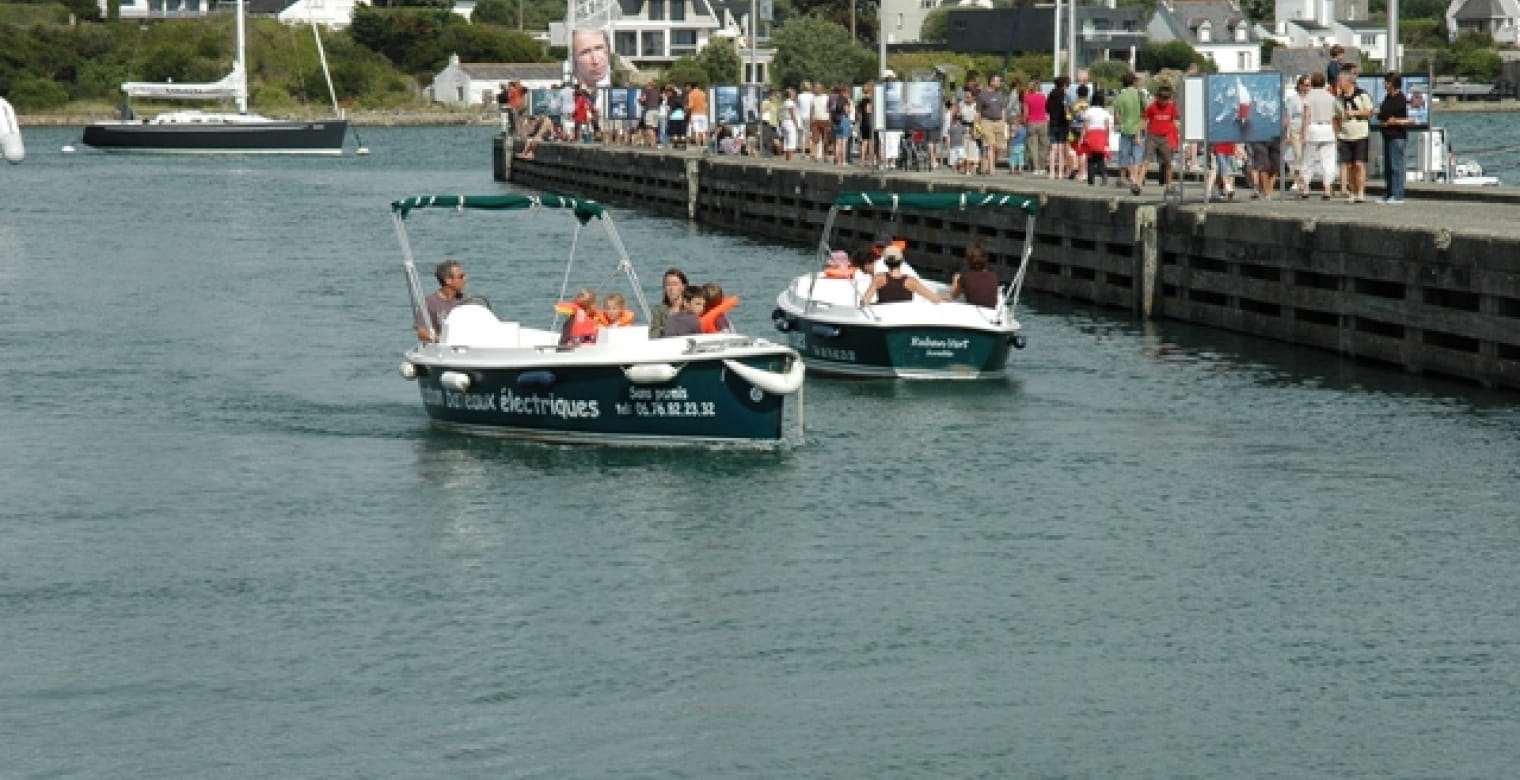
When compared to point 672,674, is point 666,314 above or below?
above

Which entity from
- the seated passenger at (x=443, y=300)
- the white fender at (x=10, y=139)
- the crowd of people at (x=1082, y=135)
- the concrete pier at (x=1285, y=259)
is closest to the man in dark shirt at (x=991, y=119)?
the crowd of people at (x=1082, y=135)

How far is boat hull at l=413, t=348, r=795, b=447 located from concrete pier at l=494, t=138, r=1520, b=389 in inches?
331

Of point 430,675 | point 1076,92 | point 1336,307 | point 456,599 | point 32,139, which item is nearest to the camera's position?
Answer: point 430,675

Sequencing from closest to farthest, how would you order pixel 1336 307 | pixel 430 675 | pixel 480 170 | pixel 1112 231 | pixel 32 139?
pixel 430 675 → pixel 1336 307 → pixel 1112 231 → pixel 480 170 → pixel 32 139

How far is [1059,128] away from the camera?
48.5m

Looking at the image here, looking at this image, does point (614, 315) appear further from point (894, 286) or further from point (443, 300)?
point (894, 286)

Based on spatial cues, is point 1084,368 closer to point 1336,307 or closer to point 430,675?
point 1336,307

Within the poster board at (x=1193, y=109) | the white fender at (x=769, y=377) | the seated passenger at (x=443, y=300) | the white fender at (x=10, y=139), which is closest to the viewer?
the white fender at (x=769, y=377)

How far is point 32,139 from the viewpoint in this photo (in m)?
161

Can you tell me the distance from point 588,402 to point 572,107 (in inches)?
2585

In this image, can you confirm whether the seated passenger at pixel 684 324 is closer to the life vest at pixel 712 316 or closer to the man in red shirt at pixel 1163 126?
the life vest at pixel 712 316

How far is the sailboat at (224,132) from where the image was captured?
413 feet

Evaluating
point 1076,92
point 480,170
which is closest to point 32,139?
point 480,170

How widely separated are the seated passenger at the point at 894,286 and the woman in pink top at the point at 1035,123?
19.7 meters
